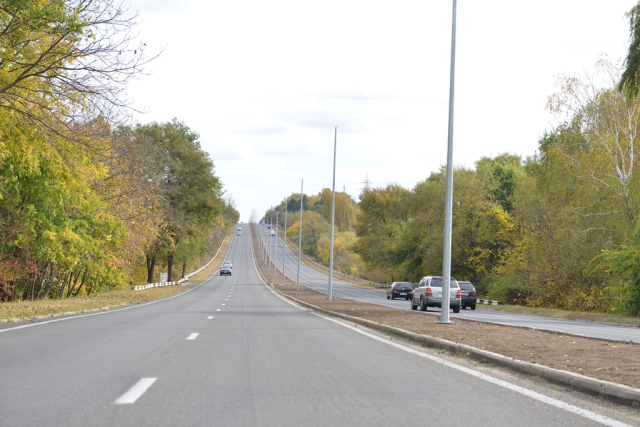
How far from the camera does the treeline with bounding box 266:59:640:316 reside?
123 feet

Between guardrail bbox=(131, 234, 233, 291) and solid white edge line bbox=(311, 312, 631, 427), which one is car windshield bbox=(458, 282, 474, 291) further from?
solid white edge line bbox=(311, 312, 631, 427)

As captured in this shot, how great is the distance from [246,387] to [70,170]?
43.8 feet

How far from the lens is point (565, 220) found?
40.9 m

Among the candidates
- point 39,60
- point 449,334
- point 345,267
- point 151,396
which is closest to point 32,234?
point 39,60

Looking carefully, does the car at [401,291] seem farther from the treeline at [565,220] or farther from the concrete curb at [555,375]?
the concrete curb at [555,375]

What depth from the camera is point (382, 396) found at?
731 centimetres

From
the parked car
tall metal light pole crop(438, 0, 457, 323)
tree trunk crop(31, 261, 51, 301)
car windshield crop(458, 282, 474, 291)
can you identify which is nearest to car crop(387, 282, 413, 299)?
car windshield crop(458, 282, 474, 291)

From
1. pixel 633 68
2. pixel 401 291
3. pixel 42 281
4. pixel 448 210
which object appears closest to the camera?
pixel 633 68

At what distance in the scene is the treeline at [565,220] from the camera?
37.6 m

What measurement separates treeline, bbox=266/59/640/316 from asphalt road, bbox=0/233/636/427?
80.2 ft

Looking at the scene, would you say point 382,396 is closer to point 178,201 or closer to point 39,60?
point 39,60

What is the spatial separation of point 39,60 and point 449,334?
10902 mm

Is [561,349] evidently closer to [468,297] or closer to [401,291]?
[468,297]

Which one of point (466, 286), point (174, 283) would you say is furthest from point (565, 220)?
point (174, 283)
